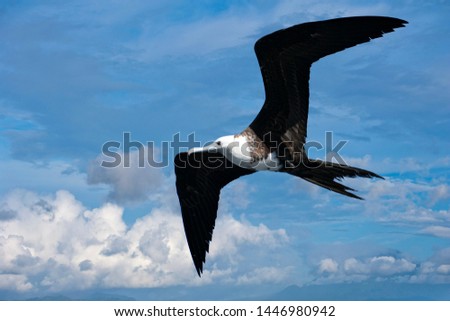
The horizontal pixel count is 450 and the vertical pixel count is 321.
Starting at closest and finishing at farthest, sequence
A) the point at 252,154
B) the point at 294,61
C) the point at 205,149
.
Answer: the point at 294,61, the point at 252,154, the point at 205,149

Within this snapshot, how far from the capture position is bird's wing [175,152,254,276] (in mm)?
10227

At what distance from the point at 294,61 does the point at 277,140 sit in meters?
1.13

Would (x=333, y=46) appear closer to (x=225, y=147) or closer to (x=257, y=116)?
(x=257, y=116)

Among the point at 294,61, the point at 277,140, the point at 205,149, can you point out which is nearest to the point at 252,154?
→ the point at 277,140

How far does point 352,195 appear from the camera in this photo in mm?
8984

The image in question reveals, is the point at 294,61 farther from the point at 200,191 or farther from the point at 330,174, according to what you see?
the point at 200,191

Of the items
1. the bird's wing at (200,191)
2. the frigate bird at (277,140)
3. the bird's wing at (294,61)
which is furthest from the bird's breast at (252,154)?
the bird's wing at (200,191)

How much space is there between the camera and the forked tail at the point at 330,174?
8.98m

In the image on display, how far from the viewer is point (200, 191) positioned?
1042 centimetres

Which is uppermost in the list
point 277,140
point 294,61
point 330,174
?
point 294,61

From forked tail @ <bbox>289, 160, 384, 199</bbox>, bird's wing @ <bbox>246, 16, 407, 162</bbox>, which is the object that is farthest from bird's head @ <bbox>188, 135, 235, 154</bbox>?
forked tail @ <bbox>289, 160, 384, 199</bbox>

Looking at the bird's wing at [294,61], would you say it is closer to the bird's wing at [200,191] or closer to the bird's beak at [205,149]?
the bird's beak at [205,149]
